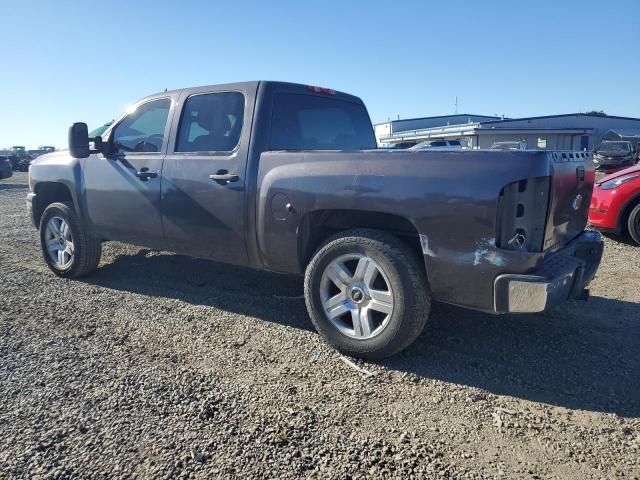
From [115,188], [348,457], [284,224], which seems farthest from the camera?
[115,188]

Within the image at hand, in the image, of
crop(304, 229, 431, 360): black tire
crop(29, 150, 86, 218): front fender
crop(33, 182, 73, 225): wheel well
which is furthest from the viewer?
crop(33, 182, 73, 225): wheel well

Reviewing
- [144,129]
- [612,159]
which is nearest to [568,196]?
[144,129]

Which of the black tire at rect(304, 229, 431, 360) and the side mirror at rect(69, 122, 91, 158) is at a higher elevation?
the side mirror at rect(69, 122, 91, 158)

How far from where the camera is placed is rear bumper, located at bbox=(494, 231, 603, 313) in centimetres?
271

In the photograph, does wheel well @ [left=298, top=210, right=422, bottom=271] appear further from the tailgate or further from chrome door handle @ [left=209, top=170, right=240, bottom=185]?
the tailgate

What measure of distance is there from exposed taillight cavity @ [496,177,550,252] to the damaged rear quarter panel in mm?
61

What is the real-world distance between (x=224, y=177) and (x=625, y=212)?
576 centimetres

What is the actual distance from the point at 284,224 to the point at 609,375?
2.39 m

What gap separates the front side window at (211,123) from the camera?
4.02m

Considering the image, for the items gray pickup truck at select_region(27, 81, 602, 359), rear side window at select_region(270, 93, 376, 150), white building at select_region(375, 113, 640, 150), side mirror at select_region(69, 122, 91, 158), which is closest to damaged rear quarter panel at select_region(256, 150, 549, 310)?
gray pickup truck at select_region(27, 81, 602, 359)

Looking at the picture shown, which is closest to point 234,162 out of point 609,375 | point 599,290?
point 609,375

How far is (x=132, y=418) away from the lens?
8.66 ft

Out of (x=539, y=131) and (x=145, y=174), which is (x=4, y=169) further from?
(x=539, y=131)

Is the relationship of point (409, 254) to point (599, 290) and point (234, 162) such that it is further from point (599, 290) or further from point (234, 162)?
point (599, 290)
